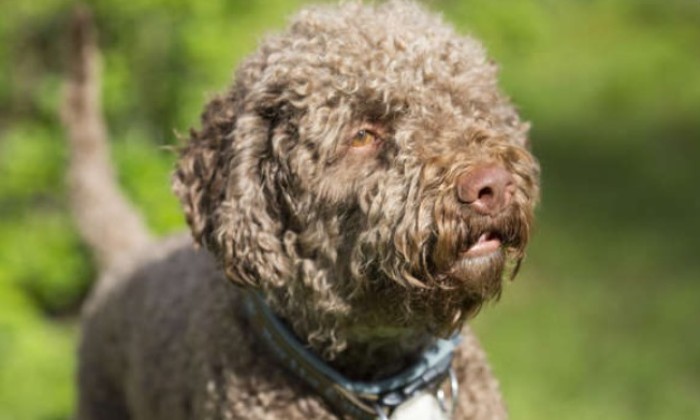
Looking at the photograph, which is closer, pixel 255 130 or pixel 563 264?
pixel 255 130

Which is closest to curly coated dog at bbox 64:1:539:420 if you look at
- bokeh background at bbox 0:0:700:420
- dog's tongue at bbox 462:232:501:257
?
dog's tongue at bbox 462:232:501:257

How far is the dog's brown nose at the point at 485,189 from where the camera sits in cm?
315

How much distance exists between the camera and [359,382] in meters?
3.71

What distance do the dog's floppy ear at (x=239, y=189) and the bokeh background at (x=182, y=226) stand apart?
230 centimetres

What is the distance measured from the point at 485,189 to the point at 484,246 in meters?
0.17

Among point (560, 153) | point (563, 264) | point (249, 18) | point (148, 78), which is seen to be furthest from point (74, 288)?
point (560, 153)

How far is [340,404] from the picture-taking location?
367 cm

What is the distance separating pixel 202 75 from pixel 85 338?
6.69 feet

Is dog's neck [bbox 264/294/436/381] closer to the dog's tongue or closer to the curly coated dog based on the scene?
the curly coated dog

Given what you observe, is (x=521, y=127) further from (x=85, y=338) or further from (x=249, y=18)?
(x=249, y=18)

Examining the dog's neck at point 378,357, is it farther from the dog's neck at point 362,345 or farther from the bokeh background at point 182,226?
the bokeh background at point 182,226

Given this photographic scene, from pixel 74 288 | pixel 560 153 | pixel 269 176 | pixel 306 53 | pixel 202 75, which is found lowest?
pixel 269 176

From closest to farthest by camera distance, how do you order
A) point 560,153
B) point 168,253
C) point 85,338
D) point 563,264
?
point 168,253, point 85,338, point 563,264, point 560,153

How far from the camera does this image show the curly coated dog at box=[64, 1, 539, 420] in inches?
129
